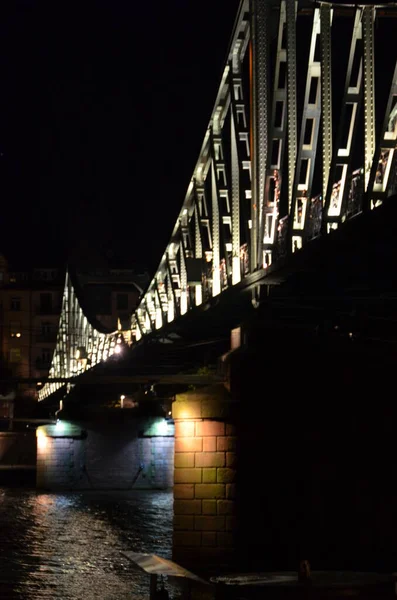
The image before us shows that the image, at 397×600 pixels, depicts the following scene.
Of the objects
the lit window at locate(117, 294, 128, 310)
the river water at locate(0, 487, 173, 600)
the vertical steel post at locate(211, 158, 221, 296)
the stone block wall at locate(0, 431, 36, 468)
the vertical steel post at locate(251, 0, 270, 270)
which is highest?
the lit window at locate(117, 294, 128, 310)

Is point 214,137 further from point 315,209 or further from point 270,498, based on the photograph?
point 270,498

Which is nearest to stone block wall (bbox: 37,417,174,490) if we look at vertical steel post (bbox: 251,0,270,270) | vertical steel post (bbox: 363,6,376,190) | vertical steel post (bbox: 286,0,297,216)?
vertical steel post (bbox: 251,0,270,270)

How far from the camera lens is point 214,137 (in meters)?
40.7

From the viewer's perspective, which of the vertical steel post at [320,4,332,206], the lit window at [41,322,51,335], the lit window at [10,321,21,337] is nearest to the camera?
the vertical steel post at [320,4,332,206]

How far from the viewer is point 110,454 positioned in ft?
216

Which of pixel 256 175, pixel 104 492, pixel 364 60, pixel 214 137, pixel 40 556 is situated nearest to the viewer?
pixel 364 60

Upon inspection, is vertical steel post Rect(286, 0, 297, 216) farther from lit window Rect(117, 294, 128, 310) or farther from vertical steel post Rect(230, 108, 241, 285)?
lit window Rect(117, 294, 128, 310)

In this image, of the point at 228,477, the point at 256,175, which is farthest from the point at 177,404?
the point at 256,175

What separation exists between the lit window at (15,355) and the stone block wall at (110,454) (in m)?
60.0

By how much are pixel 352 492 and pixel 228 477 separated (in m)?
2.55

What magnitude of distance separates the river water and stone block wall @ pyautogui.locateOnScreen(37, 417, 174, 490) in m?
2.09

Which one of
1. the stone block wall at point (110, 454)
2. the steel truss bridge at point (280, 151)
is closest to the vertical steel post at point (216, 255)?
the steel truss bridge at point (280, 151)

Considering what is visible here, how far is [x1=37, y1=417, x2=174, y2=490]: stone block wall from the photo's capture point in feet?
212

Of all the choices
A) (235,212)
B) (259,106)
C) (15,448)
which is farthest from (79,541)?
(15,448)
